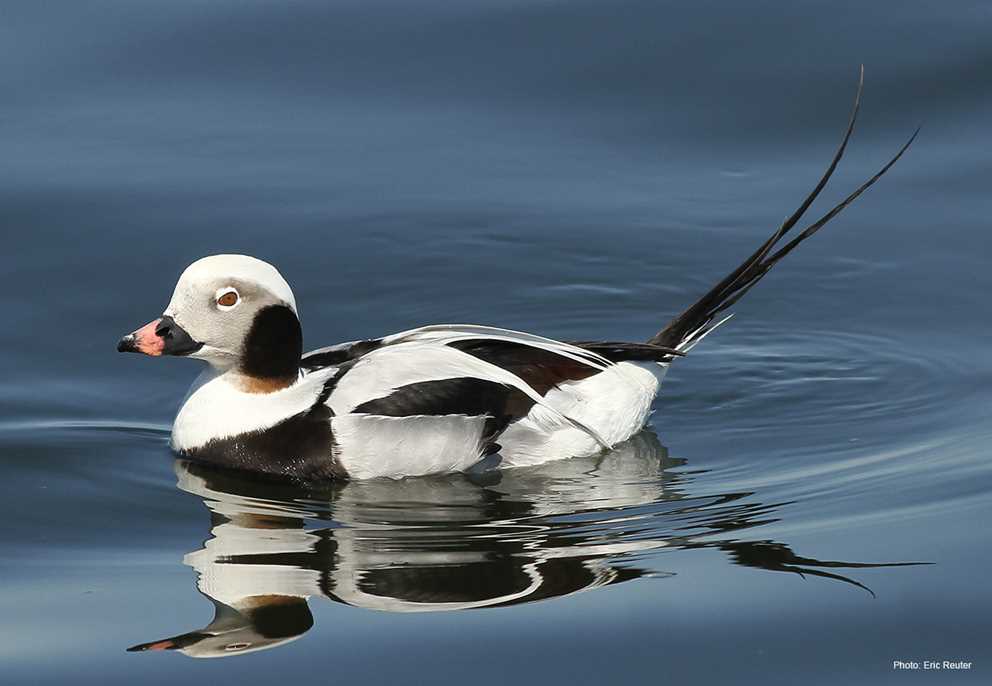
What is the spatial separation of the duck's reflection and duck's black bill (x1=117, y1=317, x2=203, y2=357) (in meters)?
0.48

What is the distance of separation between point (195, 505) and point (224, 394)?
0.63 metres

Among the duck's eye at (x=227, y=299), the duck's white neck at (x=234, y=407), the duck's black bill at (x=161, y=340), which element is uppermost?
the duck's eye at (x=227, y=299)

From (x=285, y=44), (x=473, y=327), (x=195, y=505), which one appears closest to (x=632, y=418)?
(x=473, y=327)

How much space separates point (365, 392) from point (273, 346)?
449 millimetres

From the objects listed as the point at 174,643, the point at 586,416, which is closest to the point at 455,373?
the point at 586,416

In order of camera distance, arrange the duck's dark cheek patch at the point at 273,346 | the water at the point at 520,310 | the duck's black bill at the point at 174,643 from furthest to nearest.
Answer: the duck's dark cheek patch at the point at 273,346
the water at the point at 520,310
the duck's black bill at the point at 174,643

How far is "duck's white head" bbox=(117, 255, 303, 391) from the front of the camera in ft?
23.3

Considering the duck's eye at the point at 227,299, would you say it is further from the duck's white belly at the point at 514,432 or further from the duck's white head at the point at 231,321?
the duck's white belly at the point at 514,432

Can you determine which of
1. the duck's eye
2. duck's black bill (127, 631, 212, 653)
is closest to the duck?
the duck's eye

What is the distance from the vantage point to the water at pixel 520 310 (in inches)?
219

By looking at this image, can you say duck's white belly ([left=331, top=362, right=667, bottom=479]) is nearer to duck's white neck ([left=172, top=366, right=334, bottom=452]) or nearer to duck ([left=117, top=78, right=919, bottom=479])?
duck ([left=117, top=78, right=919, bottom=479])

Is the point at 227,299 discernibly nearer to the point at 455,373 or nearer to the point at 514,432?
the point at 455,373

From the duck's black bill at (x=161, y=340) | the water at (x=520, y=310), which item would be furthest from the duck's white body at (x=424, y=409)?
the duck's black bill at (x=161, y=340)

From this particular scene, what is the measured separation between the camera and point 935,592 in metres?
5.71
